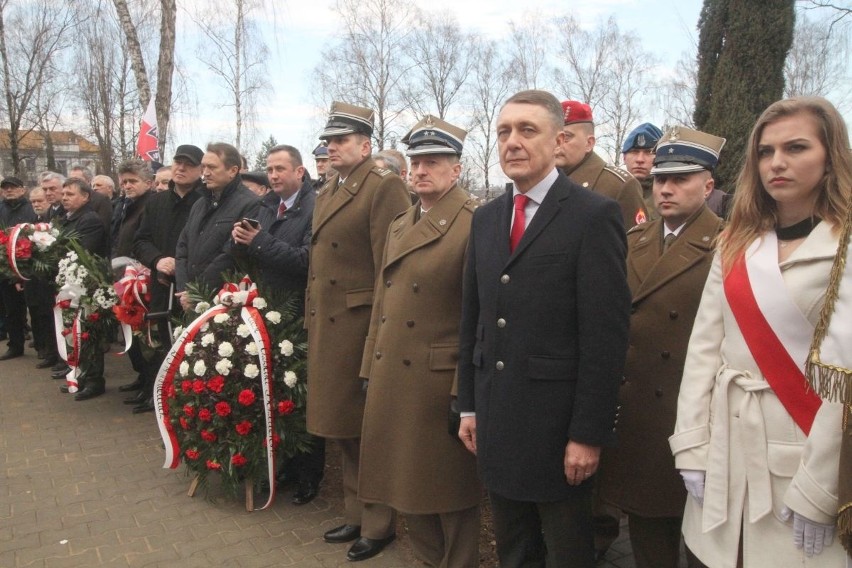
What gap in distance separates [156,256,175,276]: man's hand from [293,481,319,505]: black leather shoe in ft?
7.52

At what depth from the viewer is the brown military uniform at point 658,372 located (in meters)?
2.73

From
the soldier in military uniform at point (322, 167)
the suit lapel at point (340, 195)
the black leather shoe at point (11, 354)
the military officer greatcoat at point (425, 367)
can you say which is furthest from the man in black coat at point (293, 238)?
the black leather shoe at point (11, 354)

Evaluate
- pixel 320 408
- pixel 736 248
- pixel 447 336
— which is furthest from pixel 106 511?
pixel 736 248

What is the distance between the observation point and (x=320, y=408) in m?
3.96

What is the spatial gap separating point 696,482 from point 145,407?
5802mm

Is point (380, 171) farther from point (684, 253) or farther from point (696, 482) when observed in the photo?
point (696, 482)

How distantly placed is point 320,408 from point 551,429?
1.86m

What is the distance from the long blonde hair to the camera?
2.00 metres

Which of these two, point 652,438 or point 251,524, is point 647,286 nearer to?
point 652,438

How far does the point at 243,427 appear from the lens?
14.0ft

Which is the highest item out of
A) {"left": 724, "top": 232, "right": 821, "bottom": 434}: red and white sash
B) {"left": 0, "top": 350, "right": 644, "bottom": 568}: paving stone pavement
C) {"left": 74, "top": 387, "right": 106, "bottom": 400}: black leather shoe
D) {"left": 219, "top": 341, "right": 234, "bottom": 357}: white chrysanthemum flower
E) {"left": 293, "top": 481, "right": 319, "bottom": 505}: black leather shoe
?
{"left": 724, "top": 232, "right": 821, "bottom": 434}: red and white sash

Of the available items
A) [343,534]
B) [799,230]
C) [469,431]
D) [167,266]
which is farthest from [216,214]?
[799,230]

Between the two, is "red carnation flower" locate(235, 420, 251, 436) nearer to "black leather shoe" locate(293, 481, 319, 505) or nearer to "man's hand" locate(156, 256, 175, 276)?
"black leather shoe" locate(293, 481, 319, 505)

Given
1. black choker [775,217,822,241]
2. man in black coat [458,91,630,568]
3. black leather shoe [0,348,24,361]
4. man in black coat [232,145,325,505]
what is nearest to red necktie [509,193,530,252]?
man in black coat [458,91,630,568]
